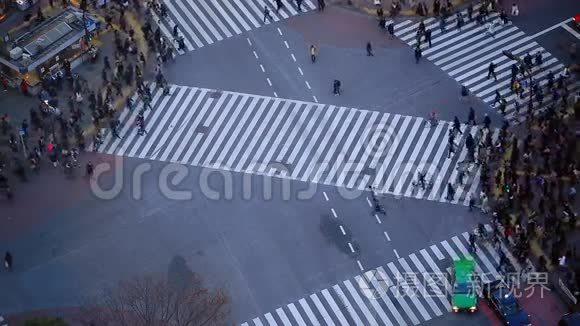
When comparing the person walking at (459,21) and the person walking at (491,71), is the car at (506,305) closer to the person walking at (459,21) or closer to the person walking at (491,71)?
the person walking at (491,71)

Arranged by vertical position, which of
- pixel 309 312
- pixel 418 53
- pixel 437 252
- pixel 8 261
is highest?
pixel 8 261

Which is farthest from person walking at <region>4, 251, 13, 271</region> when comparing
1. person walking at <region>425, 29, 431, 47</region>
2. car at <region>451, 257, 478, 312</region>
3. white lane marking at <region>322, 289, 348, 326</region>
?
person walking at <region>425, 29, 431, 47</region>

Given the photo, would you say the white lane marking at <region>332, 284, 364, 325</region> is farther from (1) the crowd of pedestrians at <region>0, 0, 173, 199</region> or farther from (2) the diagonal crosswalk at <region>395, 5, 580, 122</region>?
(2) the diagonal crosswalk at <region>395, 5, 580, 122</region>

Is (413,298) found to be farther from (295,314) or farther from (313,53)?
(313,53)

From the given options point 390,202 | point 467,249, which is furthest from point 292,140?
point 467,249

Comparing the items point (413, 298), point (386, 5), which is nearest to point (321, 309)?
point (413, 298)
